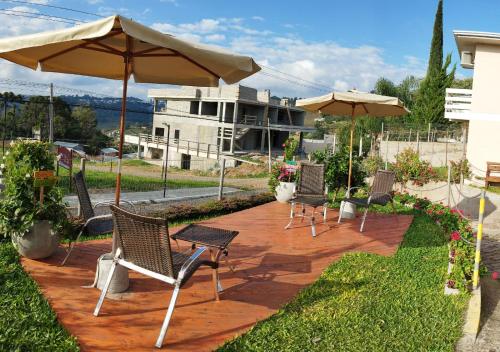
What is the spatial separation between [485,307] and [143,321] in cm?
376

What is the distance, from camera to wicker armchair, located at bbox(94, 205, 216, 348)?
3154 millimetres

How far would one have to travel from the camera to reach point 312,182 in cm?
828

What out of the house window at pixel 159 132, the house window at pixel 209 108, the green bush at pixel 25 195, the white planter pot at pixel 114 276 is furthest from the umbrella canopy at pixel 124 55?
the house window at pixel 159 132

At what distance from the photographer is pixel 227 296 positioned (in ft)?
13.6

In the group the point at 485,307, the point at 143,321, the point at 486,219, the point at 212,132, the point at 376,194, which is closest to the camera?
the point at 143,321

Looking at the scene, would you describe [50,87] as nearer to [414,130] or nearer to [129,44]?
[129,44]

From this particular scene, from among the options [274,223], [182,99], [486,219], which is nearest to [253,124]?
[182,99]

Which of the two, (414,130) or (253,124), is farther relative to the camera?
(253,124)

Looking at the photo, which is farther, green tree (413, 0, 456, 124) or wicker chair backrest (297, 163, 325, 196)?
green tree (413, 0, 456, 124)

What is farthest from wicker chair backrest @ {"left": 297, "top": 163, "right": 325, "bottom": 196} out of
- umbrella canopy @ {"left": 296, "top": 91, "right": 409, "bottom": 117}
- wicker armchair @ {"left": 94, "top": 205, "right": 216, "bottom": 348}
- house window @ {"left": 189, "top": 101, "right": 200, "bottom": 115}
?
house window @ {"left": 189, "top": 101, "right": 200, "bottom": 115}

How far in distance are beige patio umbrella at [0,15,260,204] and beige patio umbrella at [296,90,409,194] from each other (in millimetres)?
3252

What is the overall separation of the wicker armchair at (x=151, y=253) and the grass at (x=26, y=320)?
392 millimetres

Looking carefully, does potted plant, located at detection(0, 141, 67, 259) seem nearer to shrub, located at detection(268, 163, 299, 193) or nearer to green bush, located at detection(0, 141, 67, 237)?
green bush, located at detection(0, 141, 67, 237)

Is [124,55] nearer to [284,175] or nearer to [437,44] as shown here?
[284,175]
